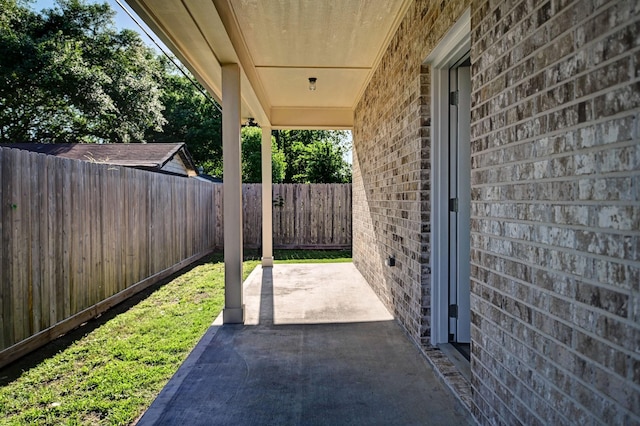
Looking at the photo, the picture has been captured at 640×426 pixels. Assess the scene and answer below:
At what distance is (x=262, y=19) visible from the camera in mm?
3797

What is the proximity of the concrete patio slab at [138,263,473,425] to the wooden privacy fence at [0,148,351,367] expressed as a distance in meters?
1.38

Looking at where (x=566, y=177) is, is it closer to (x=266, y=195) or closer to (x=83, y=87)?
(x=266, y=195)

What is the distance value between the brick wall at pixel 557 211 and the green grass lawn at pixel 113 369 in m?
2.17

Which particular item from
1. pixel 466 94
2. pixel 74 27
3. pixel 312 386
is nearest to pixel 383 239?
pixel 466 94

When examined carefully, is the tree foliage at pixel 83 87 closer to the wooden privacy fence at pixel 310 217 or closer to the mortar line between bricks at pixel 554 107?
the wooden privacy fence at pixel 310 217

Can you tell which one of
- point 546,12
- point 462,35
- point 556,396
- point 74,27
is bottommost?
point 556,396

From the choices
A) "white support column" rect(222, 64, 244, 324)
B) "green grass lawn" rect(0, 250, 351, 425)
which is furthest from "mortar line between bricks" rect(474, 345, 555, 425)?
"white support column" rect(222, 64, 244, 324)

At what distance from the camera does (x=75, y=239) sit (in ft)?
13.4

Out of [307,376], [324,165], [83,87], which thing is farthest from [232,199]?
[83,87]

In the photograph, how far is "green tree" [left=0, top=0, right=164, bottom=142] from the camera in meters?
14.6

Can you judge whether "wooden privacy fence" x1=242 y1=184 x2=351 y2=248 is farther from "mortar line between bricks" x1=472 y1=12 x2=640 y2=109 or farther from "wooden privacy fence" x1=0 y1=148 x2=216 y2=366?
"mortar line between bricks" x1=472 y1=12 x2=640 y2=109

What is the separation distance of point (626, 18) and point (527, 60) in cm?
52

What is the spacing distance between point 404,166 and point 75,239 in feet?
10.8

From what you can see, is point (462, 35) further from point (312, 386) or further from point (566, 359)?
point (312, 386)
